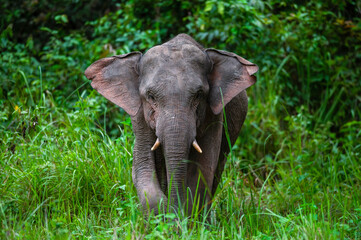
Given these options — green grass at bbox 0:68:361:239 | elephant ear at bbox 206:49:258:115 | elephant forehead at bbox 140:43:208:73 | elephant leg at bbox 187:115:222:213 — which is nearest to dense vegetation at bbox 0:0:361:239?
green grass at bbox 0:68:361:239

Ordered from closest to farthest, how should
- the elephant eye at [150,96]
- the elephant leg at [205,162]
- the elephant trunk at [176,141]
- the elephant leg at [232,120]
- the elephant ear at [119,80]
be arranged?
the elephant trunk at [176,141], the elephant eye at [150,96], the elephant ear at [119,80], the elephant leg at [205,162], the elephant leg at [232,120]

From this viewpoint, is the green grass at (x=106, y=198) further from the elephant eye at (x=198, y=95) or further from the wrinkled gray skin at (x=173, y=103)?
the elephant eye at (x=198, y=95)

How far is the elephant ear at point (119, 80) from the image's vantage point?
489 centimetres

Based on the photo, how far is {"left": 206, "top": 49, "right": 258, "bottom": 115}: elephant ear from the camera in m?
4.93

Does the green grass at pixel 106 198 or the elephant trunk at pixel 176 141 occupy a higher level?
the elephant trunk at pixel 176 141

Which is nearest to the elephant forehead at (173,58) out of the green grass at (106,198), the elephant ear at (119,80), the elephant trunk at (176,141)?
the elephant ear at (119,80)

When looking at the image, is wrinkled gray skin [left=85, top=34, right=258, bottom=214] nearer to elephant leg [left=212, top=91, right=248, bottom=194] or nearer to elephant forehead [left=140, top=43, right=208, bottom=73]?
elephant forehead [left=140, top=43, right=208, bottom=73]

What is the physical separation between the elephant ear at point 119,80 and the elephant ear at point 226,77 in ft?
2.10

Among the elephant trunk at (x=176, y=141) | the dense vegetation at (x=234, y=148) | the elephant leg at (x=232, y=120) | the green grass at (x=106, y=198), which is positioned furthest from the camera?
the elephant leg at (x=232, y=120)

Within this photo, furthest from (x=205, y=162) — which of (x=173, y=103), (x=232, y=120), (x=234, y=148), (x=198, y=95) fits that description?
(x=234, y=148)

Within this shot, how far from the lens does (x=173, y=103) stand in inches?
173

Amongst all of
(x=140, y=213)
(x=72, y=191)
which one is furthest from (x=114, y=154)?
(x=140, y=213)

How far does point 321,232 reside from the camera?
4.07 metres

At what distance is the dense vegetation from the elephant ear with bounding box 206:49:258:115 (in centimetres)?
52
